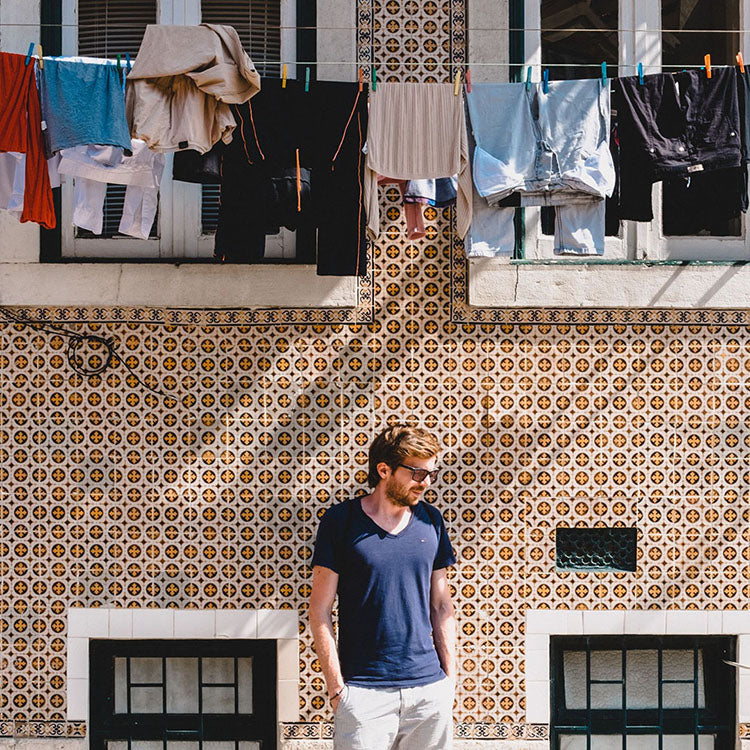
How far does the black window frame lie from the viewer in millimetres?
6254

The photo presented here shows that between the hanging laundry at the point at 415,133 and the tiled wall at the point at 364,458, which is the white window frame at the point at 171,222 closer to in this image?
the tiled wall at the point at 364,458

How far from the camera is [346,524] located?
5.06 m

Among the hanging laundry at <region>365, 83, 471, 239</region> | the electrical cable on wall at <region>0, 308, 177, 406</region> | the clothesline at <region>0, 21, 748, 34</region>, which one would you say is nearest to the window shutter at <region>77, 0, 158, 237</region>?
the clothesline at <region>0, 21, 748, 34</region>

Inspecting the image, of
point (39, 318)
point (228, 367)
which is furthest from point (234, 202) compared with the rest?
point (39, 318)

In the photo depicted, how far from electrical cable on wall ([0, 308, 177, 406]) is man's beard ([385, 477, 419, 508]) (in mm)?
1687

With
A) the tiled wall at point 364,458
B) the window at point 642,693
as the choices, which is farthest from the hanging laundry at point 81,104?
the window at point 642,693

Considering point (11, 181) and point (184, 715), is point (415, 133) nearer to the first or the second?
point (11, 181)

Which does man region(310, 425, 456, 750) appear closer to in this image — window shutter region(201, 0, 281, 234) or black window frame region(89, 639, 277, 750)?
black window frame region(89, 639, 277, 750)

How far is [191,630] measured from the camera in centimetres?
612

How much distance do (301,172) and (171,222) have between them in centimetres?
117

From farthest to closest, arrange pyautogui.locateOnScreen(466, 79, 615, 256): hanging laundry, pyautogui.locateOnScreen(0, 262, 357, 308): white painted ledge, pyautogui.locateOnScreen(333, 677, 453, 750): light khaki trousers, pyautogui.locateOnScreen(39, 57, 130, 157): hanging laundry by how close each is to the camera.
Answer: pyautogui.locateOnScreen(0, 262, 357, 308): white painted ledge → pyautogui.locateOnScreen(466, 79, 615, 256): hanging laundry → pyautogui.locateOnScreen(39, 57, 130, 157): hanging laundry → pyautogui.locateOnScreen(333, 677, 453, 750): light khaki trousers

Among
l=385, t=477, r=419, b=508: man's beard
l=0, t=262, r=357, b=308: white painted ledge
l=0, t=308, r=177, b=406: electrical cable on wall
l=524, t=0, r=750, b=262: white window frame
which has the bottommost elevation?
l=385, t=477, r=419, b=508: man's beard

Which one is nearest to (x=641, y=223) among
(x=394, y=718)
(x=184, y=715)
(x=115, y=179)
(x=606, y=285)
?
(x=606, y=285)

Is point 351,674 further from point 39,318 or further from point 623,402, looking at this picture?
point 39,318
